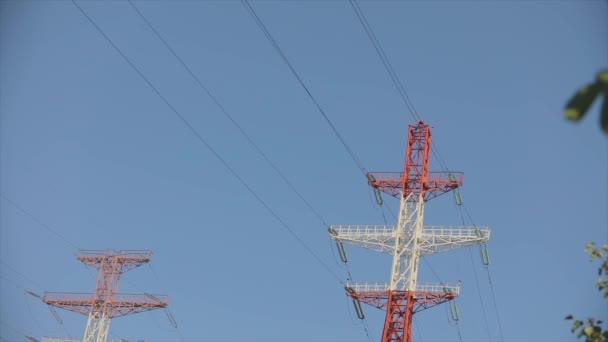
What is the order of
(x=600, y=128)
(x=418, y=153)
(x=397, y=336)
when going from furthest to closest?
(x=418, y=153), (x=397, y=336), (x=600, y=128)

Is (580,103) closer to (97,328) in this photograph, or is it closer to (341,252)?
(341,252)

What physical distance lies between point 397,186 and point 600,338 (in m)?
29.4

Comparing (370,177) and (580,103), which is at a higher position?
(370,177)

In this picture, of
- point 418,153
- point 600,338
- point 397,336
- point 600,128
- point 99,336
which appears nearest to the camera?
point 600,128

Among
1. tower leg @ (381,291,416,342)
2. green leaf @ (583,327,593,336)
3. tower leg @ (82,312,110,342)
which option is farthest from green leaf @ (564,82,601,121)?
tower leg @ (82,312,110,342)

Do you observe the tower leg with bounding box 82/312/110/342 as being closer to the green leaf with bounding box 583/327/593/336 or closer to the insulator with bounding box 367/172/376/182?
the insulator with bounding box 367/172/376/182

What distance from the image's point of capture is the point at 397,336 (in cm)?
4006

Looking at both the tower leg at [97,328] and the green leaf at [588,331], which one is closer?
the green leaf at [588,331]

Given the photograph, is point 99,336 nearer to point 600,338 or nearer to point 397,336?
point 397,336

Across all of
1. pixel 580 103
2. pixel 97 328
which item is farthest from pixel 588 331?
pixel 97 328

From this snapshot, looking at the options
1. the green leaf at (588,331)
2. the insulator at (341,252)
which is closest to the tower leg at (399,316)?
the insulator at (341,252)

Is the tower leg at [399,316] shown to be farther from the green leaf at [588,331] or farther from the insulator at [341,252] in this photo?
the green leaf at [588,331]

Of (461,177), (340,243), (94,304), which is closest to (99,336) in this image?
(94,304)

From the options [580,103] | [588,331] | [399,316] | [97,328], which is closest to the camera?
[580,103]
